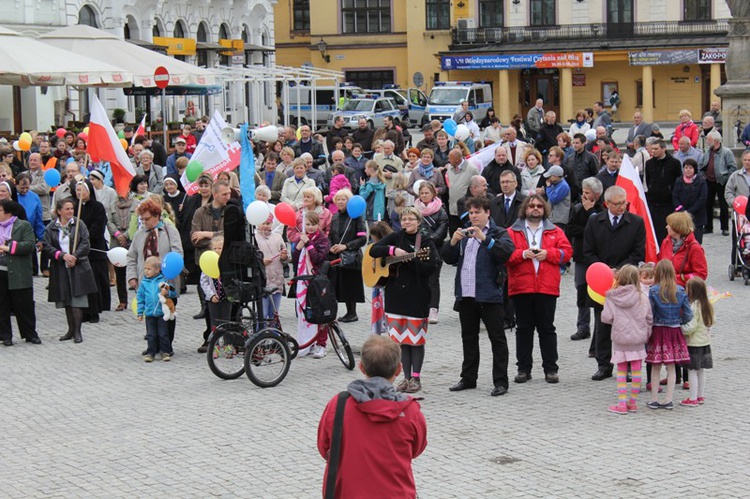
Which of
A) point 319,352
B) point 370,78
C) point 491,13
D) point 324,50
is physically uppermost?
point 491,13

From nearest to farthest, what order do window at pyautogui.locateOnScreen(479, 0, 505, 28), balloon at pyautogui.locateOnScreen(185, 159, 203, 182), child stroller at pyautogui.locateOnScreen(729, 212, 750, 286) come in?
balloon at pyautogui.locateOnScreen(185, 159, 203, 182), child stroller at pyautogui.locateOnScreen(729, 212, 750, 286), window at pyautogui.locateOnScreen(479, 0, 505, 28)

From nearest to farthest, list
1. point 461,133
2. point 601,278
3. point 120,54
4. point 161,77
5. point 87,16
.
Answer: point 601,278, point 461,133, point 161,77, point 120,54, point 87,16

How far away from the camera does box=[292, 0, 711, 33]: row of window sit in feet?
197

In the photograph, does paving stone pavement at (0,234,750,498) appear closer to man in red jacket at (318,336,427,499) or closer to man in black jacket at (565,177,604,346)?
man in black jacket at (565,177,604,346)

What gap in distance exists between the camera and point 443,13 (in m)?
64.2

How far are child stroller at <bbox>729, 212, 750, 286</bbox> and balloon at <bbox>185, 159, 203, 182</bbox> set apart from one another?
22.6ft

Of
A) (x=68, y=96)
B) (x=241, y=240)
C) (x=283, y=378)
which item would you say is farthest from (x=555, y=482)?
(x=68, y=96)

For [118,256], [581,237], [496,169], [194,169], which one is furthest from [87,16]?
[581,237]

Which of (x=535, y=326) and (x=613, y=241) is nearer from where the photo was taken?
(x=535, y=326)

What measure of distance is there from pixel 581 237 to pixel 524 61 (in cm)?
4826

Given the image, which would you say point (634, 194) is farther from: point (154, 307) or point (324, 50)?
point (324, 50)

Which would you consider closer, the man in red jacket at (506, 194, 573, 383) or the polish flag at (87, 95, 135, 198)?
the man in red jacket at (506, 194, 573, 383)

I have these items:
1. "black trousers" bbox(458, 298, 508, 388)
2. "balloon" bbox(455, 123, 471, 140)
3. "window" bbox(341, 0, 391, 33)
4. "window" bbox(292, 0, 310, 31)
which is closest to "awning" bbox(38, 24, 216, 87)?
"balloon" bbox(455, 123, 471, 140)

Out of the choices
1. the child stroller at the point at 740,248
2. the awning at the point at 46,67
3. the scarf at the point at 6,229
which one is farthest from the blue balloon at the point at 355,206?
the awning at the point at 46,67
